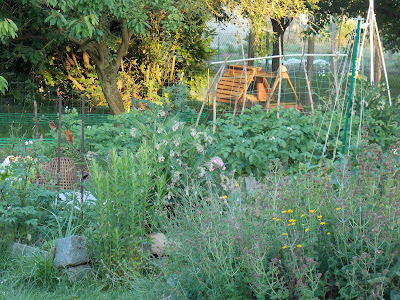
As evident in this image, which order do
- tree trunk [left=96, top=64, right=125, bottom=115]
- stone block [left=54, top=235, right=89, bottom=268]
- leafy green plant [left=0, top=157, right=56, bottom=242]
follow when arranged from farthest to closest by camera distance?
tree trunk [left=96, top=64, right=125, bottom=115]
leafy green plant [left=0, top=157, right=56, bottom=242]
stone block [left=54, top=235, right=89, bottom=268]

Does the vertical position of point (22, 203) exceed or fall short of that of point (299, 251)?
it falls short

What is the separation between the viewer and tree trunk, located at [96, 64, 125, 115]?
35.6 ft

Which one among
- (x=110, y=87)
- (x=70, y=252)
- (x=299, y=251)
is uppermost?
(x=110, y=87)

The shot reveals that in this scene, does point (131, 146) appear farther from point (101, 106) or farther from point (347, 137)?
point (101, 106)

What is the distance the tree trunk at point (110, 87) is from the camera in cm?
1085

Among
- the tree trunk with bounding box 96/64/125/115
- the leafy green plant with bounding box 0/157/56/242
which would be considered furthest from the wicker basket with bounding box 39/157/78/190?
the tree trunk with bounding box 96/64/125/115

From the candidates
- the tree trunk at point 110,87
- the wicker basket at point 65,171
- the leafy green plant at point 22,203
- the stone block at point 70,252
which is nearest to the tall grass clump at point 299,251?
the stone block at point 70,252

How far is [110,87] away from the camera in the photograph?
10984 mm

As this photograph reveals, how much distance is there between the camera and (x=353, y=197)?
2.79 meters

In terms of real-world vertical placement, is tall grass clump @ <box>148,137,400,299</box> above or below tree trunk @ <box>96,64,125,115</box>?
below

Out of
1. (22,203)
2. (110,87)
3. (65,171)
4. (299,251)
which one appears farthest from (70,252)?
(110,87)

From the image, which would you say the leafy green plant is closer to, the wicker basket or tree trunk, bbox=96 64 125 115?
the wicker basket

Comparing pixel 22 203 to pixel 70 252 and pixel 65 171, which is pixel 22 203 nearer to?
pixel 70 252

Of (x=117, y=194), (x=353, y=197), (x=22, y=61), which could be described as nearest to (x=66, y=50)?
(x=22, y=61)
